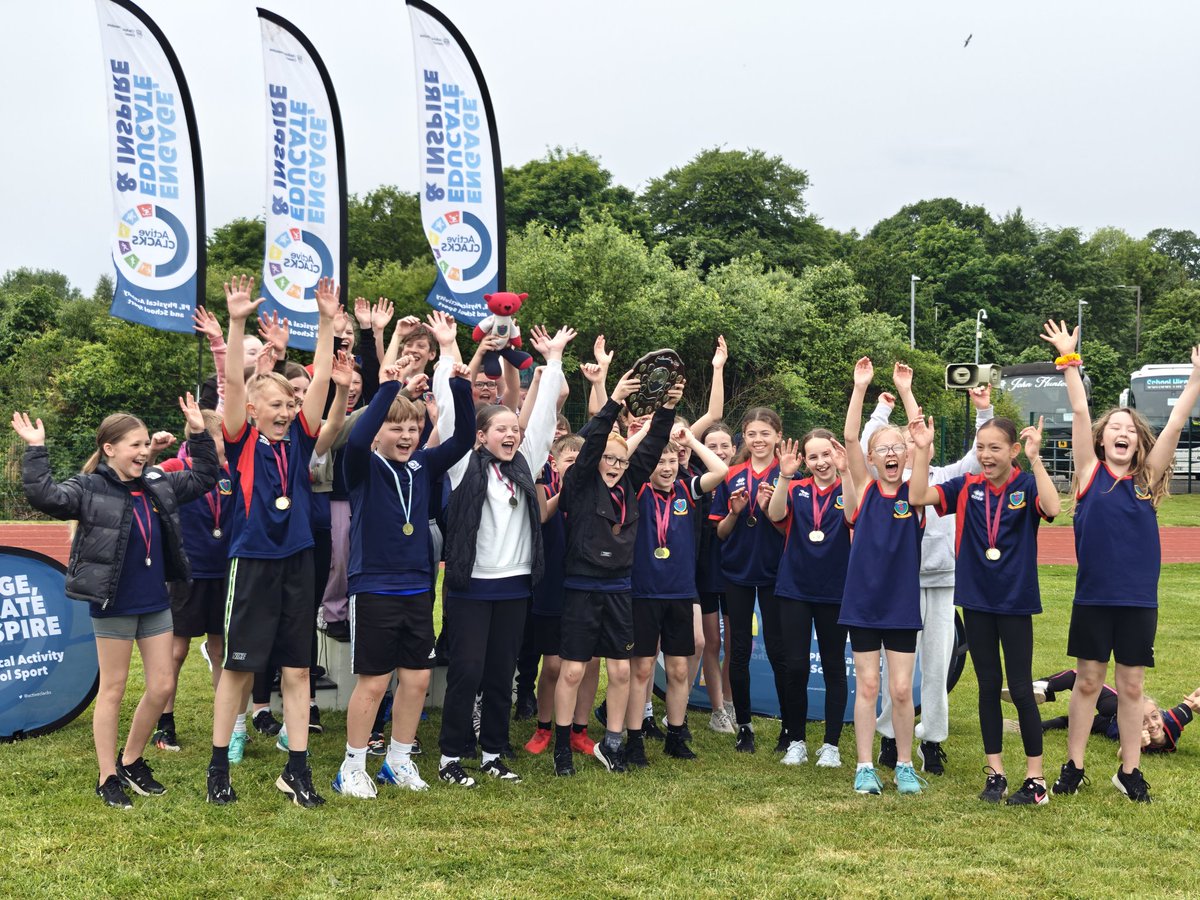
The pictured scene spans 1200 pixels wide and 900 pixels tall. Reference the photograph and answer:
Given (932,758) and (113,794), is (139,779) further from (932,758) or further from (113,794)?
(932,758)

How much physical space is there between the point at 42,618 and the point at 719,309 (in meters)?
21.4

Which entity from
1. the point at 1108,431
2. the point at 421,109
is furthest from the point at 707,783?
the point at 421,109

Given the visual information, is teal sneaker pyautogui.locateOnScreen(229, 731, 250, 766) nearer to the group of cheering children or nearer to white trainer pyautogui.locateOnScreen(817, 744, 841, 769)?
the group of cheering children

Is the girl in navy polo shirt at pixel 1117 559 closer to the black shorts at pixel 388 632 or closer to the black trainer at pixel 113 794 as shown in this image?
the black shorts at pixel 388 632

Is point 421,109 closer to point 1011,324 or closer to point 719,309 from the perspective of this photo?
point 719,309

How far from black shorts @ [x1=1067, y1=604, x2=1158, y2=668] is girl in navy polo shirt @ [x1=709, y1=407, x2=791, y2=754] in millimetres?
1669

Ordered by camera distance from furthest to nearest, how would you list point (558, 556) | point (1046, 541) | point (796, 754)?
1. point (1046, 541)
2. point (558, 556)
3. point (796, 754)

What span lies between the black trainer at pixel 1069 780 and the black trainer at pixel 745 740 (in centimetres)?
170

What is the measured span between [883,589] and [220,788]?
343 cm

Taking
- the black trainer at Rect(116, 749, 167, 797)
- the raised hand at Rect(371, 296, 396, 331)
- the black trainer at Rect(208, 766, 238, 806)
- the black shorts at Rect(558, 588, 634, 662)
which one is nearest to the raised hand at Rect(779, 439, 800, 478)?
the black shorts at Rect(558, 588, 634, 662)

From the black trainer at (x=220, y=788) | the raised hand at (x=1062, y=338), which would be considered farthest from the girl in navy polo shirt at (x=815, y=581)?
the black trainer at (x=220, y=788)

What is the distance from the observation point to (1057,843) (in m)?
4.69

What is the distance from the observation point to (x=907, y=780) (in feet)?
18.3

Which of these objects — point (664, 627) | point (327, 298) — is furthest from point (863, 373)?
point (327, 298)
